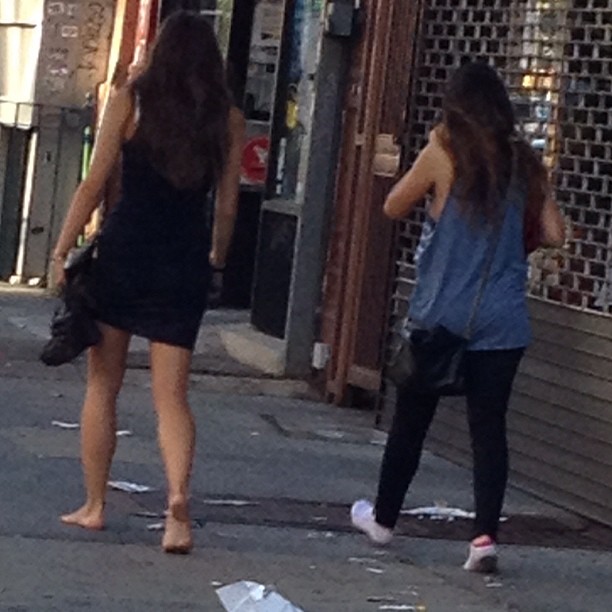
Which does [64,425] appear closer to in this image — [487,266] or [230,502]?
[230,502]

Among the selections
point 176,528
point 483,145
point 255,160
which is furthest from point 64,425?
point 255,160

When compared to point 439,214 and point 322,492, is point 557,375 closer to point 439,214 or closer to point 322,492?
point 322,492

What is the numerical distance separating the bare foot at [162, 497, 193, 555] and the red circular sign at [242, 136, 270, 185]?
7470 mm

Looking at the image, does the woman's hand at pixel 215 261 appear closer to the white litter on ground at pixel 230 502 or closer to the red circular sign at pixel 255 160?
the white litter on ground at pixel 230 502

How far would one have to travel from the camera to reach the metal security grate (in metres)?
9.16

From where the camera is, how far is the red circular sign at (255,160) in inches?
575

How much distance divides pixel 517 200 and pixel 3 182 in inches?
469

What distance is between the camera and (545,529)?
866cm

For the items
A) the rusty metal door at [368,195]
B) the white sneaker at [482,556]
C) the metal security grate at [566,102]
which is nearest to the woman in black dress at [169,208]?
the white sneaker at [482,556]

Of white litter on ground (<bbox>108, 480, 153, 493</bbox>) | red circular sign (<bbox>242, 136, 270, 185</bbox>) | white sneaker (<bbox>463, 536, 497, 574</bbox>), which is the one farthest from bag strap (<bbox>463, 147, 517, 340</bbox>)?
red circular sign (<bbox>242, 136, 270, 185</bbox>)

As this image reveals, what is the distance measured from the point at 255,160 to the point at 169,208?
7525 mm

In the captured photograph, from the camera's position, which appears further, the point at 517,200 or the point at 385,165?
the point at 385,165

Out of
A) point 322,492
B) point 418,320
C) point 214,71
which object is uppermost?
point 214,71

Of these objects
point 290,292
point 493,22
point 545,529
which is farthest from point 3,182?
point 545,529
